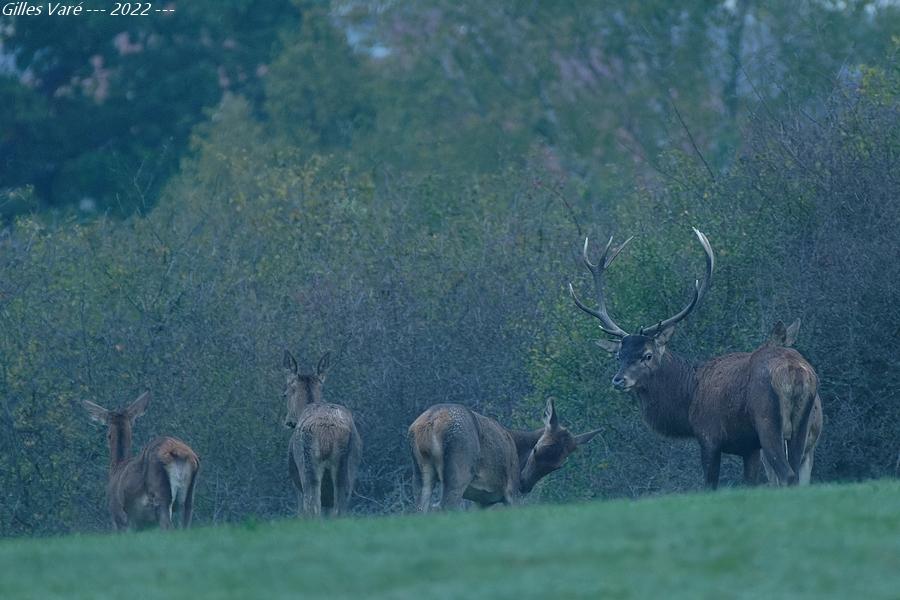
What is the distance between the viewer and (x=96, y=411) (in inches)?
707

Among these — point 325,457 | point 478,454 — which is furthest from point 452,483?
point 325,457

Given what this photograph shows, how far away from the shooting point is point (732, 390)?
16422 millimetres

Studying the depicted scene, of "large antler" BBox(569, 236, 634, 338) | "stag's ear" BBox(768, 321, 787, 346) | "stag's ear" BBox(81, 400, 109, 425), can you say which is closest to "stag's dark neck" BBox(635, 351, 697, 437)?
"large antler" BBox(569, 236, 634, 338)

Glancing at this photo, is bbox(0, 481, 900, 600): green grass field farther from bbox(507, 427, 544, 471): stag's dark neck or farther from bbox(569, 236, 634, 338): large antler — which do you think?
bbox(569, 236, 634, 338): large antler

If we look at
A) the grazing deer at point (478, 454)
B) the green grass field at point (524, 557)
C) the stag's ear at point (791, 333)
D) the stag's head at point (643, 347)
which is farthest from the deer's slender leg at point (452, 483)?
the green grass field at point (524, 557)

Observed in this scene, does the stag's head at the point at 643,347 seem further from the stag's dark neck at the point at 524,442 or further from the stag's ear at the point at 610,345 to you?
the stag's dark neck at the point at 524,442

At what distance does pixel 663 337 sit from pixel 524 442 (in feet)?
6.27

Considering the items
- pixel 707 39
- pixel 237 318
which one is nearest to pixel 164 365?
pixel 237 318

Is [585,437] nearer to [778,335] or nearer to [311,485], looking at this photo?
[778,335]

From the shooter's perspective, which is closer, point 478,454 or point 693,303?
point 478,454

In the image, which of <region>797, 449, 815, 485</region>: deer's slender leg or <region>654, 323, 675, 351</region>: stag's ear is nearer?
<region>797, 449, 815, 485</region>: deer's slender leg

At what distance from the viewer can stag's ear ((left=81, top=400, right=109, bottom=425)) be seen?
1784 centimetres

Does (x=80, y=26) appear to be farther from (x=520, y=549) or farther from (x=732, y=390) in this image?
(x=520, y=549)

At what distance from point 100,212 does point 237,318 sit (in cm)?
2000
